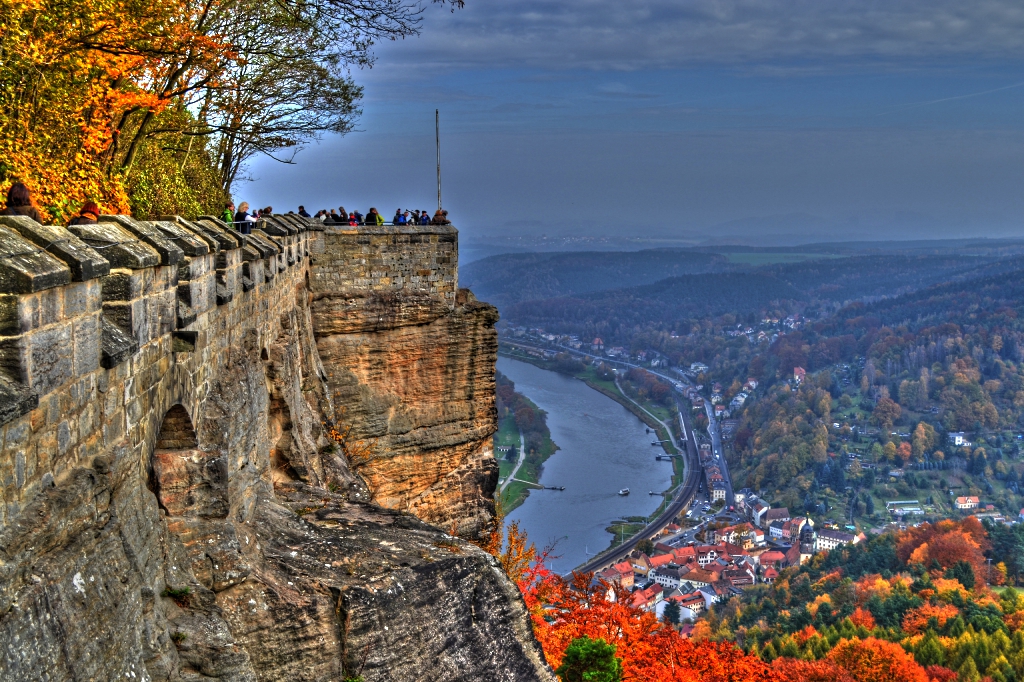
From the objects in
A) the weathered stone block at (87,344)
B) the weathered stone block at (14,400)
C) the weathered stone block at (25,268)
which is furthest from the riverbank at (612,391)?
the weathered stone block at (14,400)

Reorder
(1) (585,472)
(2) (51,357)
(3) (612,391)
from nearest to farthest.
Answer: (2) (51,357), (1) (585,472), (3) (612,391)

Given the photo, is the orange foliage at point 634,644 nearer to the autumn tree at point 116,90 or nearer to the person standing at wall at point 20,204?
the autumn tree at point 116,90

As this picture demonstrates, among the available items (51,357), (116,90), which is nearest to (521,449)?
(116,90)

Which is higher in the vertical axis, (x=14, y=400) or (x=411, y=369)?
(x=14, y=400)

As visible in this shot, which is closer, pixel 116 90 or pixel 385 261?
pixel 116 90

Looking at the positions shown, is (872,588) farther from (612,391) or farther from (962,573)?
(612,391)

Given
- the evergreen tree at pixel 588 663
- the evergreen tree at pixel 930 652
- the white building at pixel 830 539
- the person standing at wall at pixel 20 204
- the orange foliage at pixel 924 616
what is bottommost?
the white building at pixel 830 539

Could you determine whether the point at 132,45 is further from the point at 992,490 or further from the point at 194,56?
the point at 992,490
